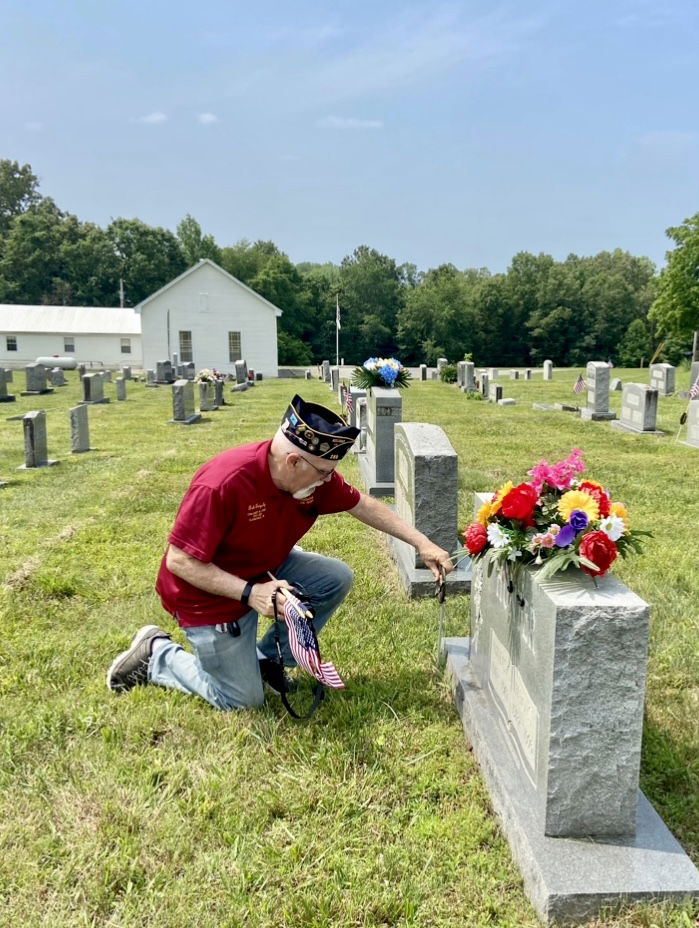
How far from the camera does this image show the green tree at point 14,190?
6938cm

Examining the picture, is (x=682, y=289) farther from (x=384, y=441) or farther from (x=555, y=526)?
(x=555, y=526)

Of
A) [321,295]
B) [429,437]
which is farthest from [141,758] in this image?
[321,295]

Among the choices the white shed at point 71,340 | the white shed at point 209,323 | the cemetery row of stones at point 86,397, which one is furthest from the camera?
the white shed at point 71,340

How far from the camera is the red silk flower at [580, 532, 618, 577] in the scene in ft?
7.99

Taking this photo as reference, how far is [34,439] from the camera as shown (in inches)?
427

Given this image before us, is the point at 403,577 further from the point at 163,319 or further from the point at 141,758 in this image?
the point at 163,319

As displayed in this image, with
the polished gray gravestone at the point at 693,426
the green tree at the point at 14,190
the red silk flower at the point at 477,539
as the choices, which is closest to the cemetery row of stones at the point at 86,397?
the red silk flower at the point at 477,539

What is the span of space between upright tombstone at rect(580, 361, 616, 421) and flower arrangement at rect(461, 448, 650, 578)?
47.8ft

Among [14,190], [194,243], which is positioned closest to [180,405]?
[194,243]

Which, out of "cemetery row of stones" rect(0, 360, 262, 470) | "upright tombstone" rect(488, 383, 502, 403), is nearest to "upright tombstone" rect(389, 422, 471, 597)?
"cemetery row of stones" rect(0, 360, 262, 470)

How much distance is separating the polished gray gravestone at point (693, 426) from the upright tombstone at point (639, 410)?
1629 mm

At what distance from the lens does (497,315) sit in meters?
64.1

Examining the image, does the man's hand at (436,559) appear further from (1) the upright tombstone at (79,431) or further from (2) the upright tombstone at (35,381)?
(2) the upright tombstone at (35,381)

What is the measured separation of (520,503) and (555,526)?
22 centimetres
